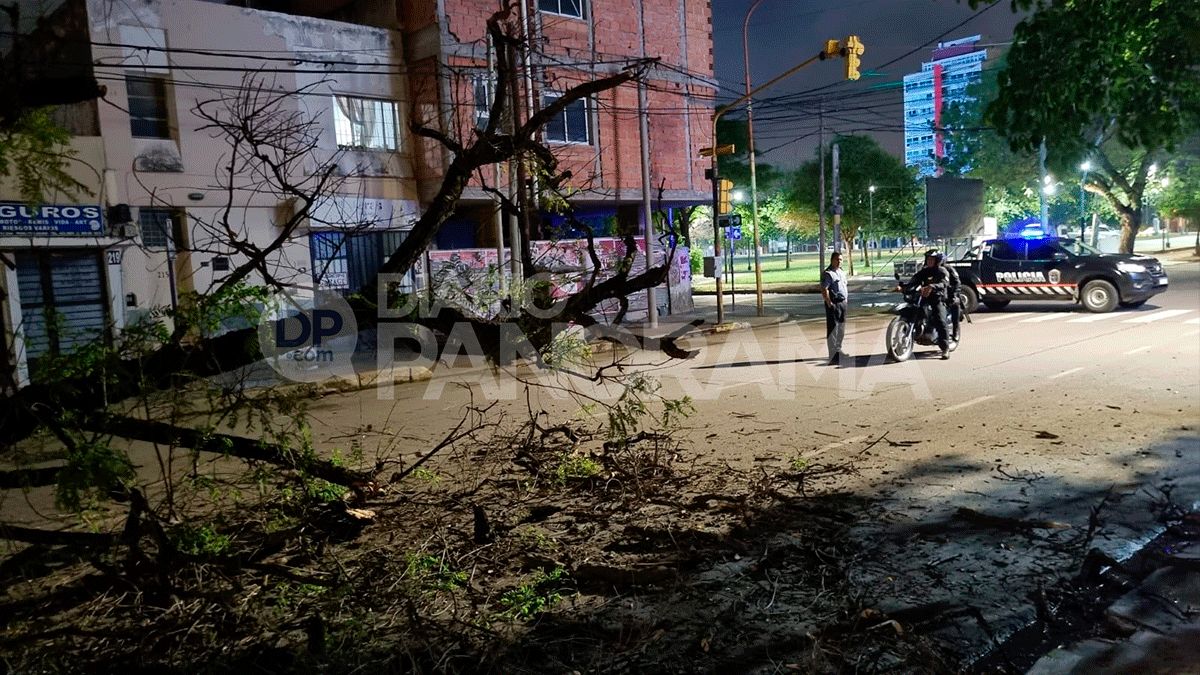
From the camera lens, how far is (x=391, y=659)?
3.57 meters

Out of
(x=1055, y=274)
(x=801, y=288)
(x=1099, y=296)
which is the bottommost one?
(x=801, y=288)

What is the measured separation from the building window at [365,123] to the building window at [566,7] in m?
5.40

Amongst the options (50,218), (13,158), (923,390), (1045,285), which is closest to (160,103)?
(50,218)

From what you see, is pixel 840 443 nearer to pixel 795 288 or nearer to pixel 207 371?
pixel 207 371

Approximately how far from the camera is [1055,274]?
18531 mm

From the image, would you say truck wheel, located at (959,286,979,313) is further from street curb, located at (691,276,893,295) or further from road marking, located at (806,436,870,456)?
road marking, located at (806,436,870,456)

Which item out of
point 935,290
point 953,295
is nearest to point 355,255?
point 935,290

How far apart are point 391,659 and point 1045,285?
1926 centimetres

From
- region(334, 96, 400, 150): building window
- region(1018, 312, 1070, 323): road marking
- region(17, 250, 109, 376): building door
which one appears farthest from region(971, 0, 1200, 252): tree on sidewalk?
region(17, 250, 109, 376): building door

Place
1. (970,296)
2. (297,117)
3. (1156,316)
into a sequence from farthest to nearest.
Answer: (970,296), (1156,316), (297,117)

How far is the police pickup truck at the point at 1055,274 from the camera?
58.5 ft

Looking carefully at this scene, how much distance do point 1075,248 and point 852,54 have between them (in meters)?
8.56

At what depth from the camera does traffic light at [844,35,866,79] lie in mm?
15016

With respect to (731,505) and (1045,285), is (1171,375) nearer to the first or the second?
(731,505)
